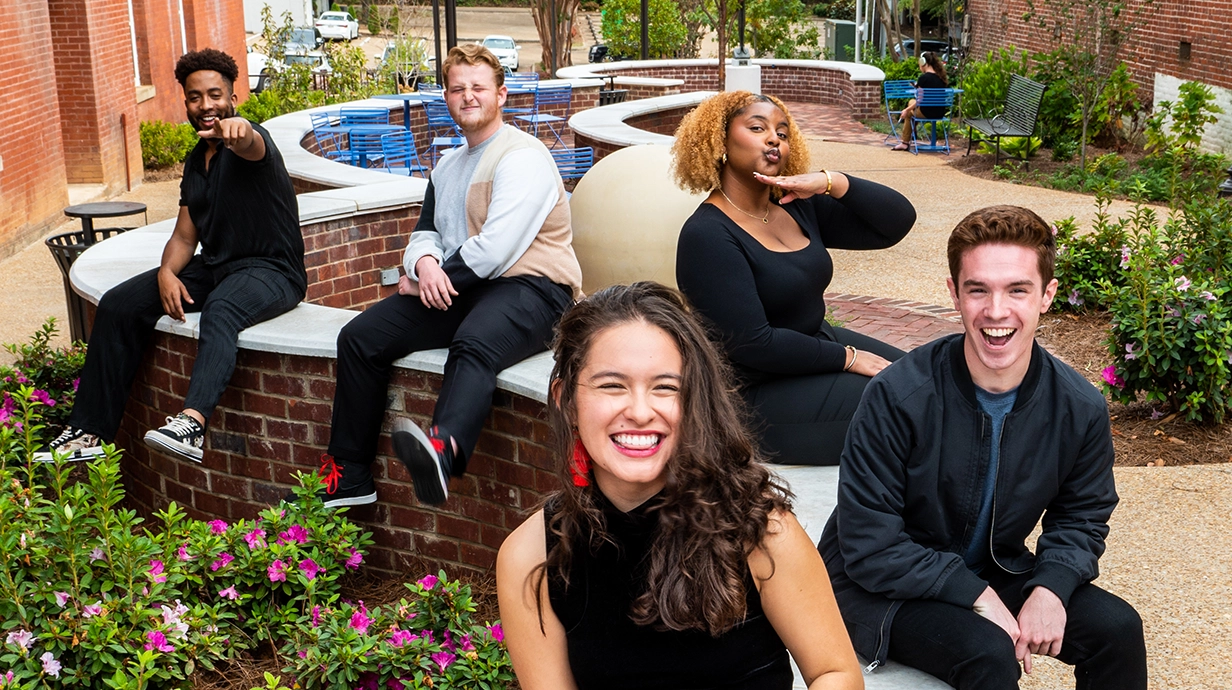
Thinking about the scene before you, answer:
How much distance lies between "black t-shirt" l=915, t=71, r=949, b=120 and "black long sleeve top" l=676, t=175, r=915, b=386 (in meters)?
13.4

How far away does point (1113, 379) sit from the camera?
235 inches

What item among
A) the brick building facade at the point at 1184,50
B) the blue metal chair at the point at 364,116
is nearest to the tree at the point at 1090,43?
the brick building facade at the point at 1184,50

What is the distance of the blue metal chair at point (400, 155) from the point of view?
1162 cm

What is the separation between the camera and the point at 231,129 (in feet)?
14.4

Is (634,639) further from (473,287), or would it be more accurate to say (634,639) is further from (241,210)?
(241,210)

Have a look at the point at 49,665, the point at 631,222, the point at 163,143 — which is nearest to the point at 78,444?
the point at 49,665

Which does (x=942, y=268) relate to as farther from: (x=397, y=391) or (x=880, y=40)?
(x=880, y=40)

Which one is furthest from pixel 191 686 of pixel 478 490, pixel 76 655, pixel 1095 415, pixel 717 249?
pixel 1095 415

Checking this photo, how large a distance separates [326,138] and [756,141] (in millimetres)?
8852

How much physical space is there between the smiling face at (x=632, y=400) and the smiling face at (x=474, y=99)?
2.28 metres

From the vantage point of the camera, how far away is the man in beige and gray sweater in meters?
3.90

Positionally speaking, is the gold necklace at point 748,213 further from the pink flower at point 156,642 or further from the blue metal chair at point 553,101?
the blue metal chair at point 553,101

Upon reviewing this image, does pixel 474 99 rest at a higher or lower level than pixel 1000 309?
higher

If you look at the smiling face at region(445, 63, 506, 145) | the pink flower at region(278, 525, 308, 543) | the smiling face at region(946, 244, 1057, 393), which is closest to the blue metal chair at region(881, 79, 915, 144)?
the smiling face at region(445, 63, 506, 145)
